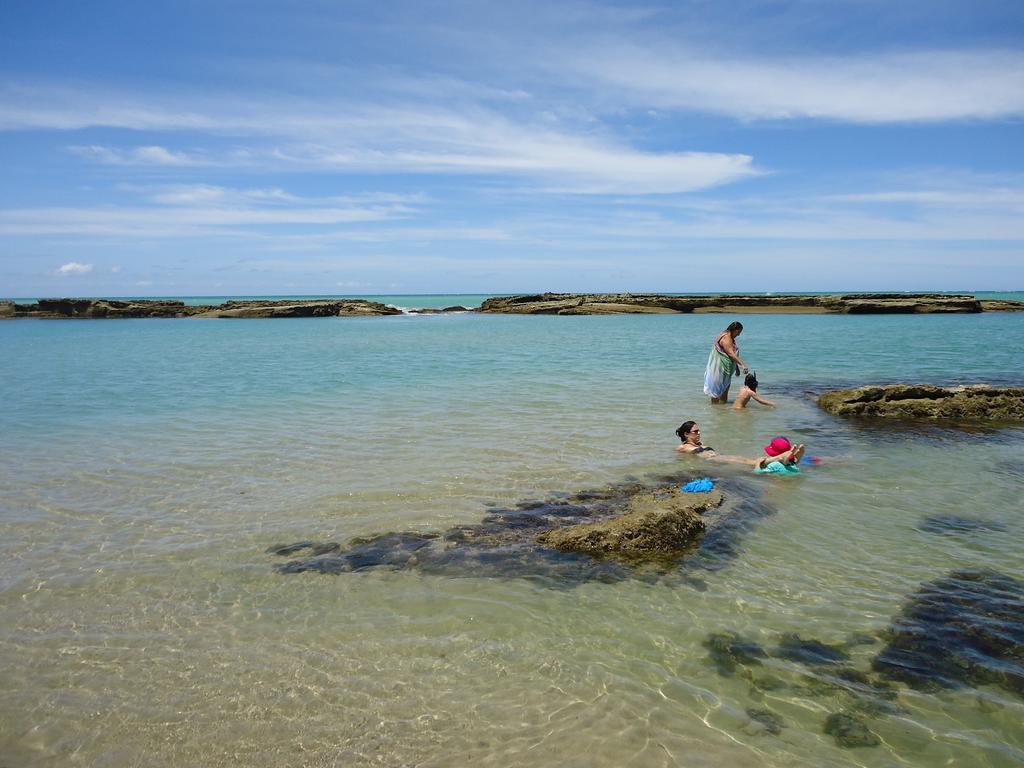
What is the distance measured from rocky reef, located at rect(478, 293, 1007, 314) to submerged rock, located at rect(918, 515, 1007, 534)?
Answer: 63858 mm

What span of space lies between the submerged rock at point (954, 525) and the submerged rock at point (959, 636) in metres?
1.17

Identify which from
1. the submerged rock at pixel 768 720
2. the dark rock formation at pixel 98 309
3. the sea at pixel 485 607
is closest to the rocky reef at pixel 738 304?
the dark rock formation at pixel 98 309

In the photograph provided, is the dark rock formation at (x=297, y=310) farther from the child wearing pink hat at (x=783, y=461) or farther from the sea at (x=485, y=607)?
the child wearing pink hat at (x=783, y=461)

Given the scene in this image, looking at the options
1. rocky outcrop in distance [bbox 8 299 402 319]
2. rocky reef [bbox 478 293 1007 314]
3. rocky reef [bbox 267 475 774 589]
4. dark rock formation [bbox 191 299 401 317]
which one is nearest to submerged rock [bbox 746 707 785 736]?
rocky reef [bbox 267 475 774 589]

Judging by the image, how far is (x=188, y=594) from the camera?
5547 mm

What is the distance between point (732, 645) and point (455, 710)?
6.56 ft

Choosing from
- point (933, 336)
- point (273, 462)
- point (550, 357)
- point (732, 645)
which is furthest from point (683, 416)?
point (933, 336)

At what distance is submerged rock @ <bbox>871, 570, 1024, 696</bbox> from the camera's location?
4207 mm

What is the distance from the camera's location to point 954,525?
691 cm

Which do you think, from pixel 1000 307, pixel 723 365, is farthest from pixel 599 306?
pixel 723 365

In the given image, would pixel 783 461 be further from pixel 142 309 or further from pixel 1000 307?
pixel 1000 307

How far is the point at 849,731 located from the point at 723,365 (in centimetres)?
1223

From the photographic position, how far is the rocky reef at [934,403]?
13.1 metres

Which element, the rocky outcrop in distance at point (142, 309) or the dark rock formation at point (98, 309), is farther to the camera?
the dark rock formation at point (98, 309)
